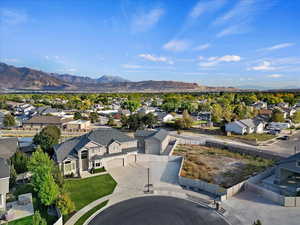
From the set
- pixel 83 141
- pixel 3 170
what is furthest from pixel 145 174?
pixel 3 170

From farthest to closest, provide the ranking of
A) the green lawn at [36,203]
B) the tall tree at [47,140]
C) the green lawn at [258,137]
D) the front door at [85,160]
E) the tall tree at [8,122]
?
the tall tree at [8,122]
the green lawn at [258,137]
the tall tree at [47,140]
the front door at [85,160]
the green lawn at [36,203]

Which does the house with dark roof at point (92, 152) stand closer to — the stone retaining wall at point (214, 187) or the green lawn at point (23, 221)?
the green lawn at point (23, 221)

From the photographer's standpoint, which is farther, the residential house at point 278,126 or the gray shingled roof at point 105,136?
the residential house at point 278,126

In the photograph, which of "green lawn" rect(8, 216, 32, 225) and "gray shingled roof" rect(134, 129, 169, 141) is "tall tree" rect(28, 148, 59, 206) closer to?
"green lawn" rect(8, 216, 32, 225)

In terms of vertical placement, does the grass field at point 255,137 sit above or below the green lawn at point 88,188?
above

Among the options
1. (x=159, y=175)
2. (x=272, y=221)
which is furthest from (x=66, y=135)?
(x=272, y=221)

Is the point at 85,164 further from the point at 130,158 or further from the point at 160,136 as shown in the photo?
the point at 160,136

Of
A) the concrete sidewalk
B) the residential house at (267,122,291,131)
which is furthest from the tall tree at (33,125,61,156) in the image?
the residential house at (267,122,291,131)

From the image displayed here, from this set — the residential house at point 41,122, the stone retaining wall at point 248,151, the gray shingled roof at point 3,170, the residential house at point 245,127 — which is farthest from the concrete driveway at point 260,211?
the residential house at point 41,122

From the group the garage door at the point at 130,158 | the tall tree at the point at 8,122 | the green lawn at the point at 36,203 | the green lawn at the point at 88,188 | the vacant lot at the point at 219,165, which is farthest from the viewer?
the tall tree at the point at 8,122
